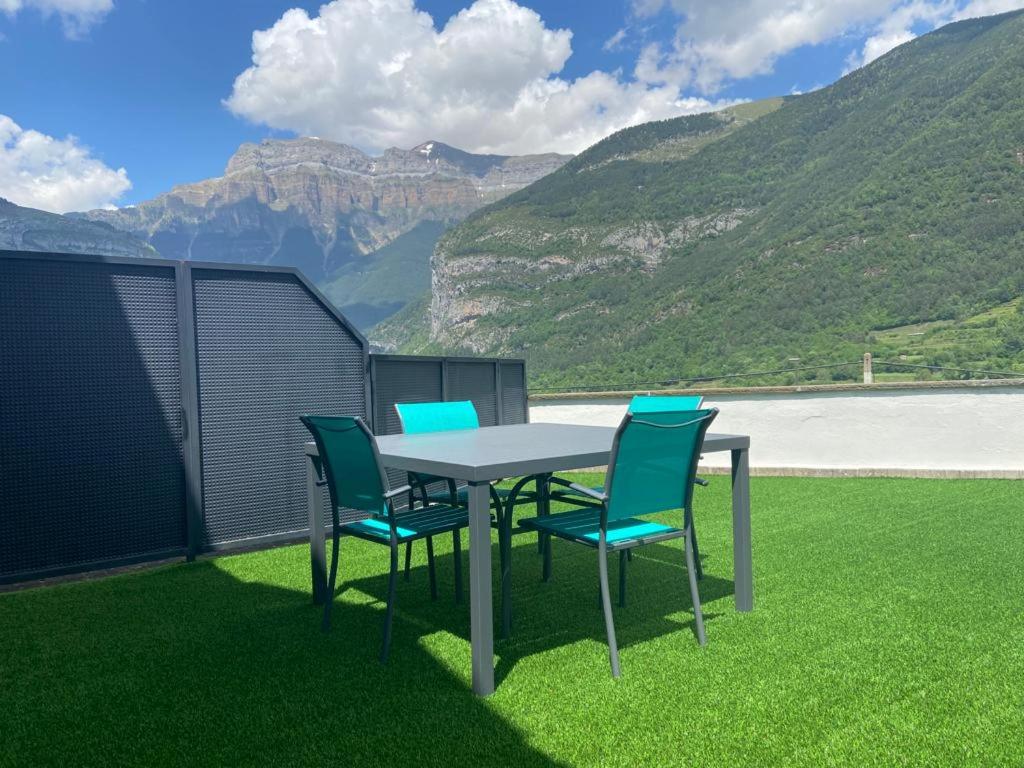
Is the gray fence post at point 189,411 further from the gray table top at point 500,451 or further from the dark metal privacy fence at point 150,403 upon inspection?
Result: the gray table top at point 500,451

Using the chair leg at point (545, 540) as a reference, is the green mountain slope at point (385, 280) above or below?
above

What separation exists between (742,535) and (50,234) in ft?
334

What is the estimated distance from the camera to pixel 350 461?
295 centimetres

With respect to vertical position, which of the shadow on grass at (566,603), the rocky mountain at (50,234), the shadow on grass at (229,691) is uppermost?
the rocky mountain at (50,234)

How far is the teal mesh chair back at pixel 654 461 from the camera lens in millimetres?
2627

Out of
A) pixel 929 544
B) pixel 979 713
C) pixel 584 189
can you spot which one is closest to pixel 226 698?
pixel 979 713

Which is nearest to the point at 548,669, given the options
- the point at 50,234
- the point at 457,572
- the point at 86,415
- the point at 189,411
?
the point at 457,572

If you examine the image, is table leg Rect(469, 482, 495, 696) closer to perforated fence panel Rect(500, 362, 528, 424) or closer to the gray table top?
the gray table top

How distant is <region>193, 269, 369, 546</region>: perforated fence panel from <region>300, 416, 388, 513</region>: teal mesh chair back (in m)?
2.04

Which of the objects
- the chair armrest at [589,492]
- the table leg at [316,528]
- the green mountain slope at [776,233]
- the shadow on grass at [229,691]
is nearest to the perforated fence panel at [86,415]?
the shadow on grass at [229,691]

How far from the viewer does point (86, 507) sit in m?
4.25

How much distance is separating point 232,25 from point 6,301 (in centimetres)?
6209

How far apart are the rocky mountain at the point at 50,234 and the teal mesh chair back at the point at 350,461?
90097 millimetres

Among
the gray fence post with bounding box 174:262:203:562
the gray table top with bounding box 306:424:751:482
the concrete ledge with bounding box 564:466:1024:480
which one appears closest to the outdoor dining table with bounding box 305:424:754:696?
the gray table top with bounding box 306:424:751:482
